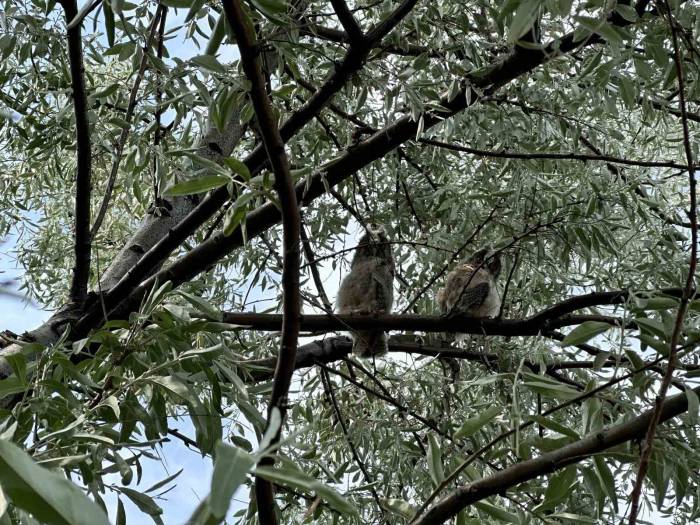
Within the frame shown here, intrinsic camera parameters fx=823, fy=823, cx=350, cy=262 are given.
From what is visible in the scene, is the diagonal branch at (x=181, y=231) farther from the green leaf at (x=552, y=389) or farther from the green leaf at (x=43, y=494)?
the green leaf at (x=43, y=494)

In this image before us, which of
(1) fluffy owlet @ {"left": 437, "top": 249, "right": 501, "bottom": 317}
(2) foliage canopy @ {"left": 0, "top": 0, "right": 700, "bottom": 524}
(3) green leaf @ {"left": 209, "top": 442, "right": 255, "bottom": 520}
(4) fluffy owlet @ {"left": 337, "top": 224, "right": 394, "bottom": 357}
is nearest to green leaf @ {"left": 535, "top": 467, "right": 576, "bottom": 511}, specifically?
(2) foliage canopy @ {"left": 0, "top": 0, "right": 700, "bottom": 524}

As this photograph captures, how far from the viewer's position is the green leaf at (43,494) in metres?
0.62

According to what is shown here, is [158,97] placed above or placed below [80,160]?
above

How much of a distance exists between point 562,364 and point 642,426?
1775 mm

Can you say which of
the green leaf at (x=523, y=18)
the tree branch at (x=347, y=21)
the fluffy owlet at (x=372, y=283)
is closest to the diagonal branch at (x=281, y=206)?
the tree branch at (x=347, y=21)

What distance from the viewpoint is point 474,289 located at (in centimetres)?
388

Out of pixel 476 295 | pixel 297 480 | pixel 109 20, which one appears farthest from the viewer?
pixel 476 295

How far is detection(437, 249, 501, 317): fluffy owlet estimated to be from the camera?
387 cm

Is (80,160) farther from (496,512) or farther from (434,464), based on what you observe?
(496,512)

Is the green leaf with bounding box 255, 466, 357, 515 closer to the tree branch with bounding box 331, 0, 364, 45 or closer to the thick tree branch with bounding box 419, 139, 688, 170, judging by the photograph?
the tree branch with bounding box 331, 0, 364, 45

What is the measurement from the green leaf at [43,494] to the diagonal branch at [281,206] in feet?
2.61

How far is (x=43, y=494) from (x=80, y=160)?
195cm

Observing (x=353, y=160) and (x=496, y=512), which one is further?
(x=353, y=160)

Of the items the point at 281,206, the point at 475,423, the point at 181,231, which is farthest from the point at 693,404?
the point at 181,231
